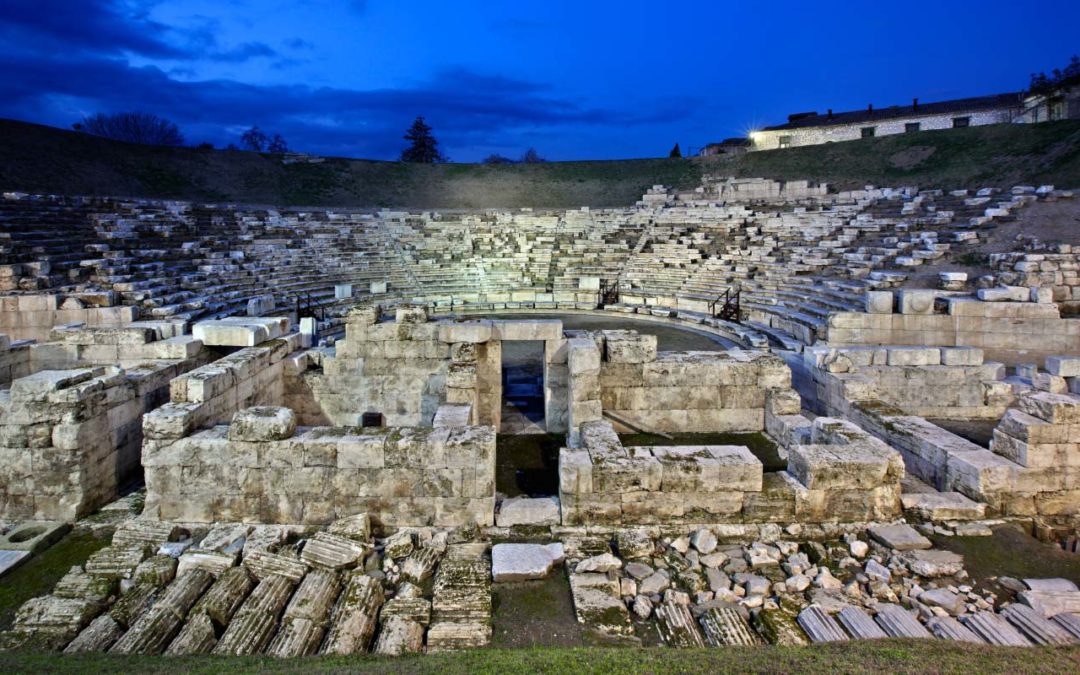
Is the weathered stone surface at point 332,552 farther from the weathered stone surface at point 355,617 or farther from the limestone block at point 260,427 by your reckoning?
the limestone block at point 260,427

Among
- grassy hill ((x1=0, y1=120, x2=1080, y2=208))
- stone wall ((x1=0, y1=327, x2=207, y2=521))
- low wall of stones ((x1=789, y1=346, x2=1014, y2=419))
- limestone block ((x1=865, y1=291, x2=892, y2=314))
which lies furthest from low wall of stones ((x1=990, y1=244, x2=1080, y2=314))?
stone wall ((x1=0, y1=327, x2=207, y2=521))

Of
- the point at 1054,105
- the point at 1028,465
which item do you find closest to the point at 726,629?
the point at 1028,465

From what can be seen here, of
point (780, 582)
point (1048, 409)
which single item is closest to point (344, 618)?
point (780, 582)

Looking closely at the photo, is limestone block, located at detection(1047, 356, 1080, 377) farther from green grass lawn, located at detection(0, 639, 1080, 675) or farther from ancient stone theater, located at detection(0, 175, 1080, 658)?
green grass lawn, located at detection(0, 639, 1080, 675)

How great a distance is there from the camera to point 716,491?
19.8 ft

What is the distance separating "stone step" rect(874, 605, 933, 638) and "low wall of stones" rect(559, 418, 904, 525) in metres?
1.53

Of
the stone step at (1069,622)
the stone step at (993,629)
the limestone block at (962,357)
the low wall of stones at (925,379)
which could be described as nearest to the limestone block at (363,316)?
the low wall of stones at (925,379)

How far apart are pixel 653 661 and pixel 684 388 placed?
5525 millimetres

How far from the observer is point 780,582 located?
16.6 ft

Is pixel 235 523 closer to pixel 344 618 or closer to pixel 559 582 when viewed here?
pixel 344 618

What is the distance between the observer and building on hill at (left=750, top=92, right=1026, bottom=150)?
134ft

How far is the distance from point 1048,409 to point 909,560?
283 centimetres

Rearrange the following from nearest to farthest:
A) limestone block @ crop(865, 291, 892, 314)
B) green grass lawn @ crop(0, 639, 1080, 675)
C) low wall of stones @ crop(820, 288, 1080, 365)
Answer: green grass lawn @ crop(0, 639, 1080, 675) → low wall of stones @ crop(820, 288, 1080, 365) → limestone block @ crop(865, 291, 892, 314)

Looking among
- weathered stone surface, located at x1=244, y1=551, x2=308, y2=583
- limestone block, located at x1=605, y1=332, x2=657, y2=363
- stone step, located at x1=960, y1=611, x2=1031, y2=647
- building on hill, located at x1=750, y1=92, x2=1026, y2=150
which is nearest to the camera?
stone step, located at x1=960, y1=611, x2=1031, y2=647
